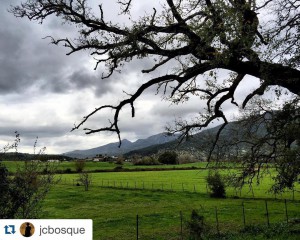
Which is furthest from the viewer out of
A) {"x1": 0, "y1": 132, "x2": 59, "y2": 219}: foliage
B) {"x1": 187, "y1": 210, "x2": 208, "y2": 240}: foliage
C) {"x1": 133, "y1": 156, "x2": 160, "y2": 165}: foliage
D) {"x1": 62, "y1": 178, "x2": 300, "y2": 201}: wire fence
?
{"x1": 133, "y1": 156, "x2": 160, "y2": 165}: foliage

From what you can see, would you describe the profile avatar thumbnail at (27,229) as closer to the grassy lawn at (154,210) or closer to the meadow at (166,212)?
the meadow at (166,212)

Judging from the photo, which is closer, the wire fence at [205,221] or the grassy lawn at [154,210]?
the wire fence at [205,221]

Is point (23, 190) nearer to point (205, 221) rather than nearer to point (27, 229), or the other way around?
point (27, 229)

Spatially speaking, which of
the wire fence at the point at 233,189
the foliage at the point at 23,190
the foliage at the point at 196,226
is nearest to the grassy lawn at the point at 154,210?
the foliage at the point at 196,226

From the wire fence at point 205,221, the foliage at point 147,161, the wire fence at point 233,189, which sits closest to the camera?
the wire fence at point 205,221

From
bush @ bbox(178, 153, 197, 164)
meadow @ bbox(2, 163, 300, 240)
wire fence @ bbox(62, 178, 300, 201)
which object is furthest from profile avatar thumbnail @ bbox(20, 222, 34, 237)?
bush @ bbox(178, 153, 197, 164)

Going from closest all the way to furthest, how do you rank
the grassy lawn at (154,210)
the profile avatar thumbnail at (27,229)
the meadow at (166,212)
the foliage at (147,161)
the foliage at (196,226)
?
the profile avatar thumbnail at (27,229) → the foliage at (196,226) → the meadow at (166,212) → the grassy lawn at (154,210) → the foliage at (147,161)

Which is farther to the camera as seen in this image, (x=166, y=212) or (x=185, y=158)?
(x=185, y=158)

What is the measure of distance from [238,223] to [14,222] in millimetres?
26266

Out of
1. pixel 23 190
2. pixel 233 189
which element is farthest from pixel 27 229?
pixel 233 189

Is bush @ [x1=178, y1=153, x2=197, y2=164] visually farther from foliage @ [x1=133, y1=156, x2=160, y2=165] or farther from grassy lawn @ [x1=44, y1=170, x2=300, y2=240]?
grassy lawn @ [x1=44, y1=170, x2=300, y2=240]

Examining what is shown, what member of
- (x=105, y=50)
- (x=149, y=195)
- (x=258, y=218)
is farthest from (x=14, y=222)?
(x=149, y=195)

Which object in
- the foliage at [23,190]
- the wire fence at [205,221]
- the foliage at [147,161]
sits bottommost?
the wire fence at [205,221]

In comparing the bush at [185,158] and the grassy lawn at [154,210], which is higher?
the bush at [185,158]
